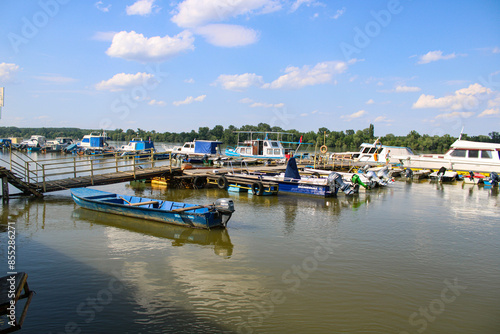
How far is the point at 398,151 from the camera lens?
122 ft

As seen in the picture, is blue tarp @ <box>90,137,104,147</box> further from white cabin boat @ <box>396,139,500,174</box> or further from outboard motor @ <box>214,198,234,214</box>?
outboard motor @ <box>214,198,234,214</box>

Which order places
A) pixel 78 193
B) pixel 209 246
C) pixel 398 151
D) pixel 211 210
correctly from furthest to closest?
1. pixel 398 151
2. pixel 78 193
3. pixel 211 210
4. pixel 209 246

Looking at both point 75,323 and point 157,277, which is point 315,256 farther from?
point 75,323

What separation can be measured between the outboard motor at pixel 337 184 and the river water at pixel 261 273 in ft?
15.1

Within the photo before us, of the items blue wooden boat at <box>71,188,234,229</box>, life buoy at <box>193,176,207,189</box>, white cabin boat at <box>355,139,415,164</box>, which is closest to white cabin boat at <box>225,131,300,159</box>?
white cabin boat at <box>355,139,415,164</box>

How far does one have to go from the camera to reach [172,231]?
11594 millimetres

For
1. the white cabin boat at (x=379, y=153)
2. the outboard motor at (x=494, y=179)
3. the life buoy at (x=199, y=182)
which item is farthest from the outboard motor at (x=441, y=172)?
the life buoy at (x=199, y=182)

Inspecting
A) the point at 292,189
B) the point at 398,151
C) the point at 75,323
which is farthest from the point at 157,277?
the point at 398,151

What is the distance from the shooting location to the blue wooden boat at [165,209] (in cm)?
1130

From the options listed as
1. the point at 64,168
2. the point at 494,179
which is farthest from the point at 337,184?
the point at 64,168

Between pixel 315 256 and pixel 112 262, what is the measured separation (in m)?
5.52

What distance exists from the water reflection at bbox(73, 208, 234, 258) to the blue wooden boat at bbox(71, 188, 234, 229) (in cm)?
22

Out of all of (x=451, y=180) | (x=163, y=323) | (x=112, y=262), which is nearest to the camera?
(x=163, y=323)

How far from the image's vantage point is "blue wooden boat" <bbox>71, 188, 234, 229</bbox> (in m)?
11.3
